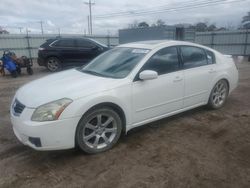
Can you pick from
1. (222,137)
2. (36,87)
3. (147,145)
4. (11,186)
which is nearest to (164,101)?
(147,145)

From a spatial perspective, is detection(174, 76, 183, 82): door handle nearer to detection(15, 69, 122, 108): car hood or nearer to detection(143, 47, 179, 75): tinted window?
detection(143, 47, 179, 75): tinted window

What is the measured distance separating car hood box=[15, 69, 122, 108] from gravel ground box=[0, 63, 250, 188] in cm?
83

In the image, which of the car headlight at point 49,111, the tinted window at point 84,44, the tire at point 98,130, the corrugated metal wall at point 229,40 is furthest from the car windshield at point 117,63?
the corrugated metal wall at point 229,40

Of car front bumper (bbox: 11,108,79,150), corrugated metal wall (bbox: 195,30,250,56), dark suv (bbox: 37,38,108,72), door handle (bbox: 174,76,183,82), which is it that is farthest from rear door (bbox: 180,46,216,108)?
corrugated metal wall (bbox: 195,30,250,56)

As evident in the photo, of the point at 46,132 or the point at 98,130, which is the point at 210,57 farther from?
the point at 46,132

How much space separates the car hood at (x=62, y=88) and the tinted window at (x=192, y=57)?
5.20 ft

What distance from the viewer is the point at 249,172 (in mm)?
2963

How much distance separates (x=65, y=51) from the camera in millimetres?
12289

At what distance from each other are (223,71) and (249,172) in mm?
2722

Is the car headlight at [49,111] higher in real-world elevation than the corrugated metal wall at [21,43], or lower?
lower

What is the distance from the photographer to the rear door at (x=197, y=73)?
4484mm

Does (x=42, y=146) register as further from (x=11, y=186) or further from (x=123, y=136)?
(x=123, y=136)

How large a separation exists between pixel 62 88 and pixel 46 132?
673 mm

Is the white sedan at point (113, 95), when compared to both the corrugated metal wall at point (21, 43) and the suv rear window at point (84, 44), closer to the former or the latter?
the suv rear window at point (84, 44)
